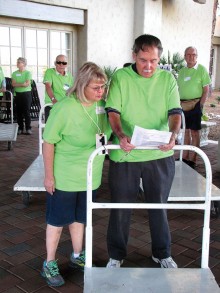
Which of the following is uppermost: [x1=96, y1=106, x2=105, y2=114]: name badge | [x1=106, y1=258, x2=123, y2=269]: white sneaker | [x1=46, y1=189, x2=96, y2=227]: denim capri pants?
[x1=96, y1=106, x2=105, y2=114]: name badge

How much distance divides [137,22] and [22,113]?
232 inches

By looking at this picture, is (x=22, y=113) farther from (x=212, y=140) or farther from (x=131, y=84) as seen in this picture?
(x=131, y=84)

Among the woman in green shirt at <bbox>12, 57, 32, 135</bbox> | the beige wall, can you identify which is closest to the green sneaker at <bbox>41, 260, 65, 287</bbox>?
the woman in green shirt at <bbox>12, 57, 32, 135</bbox>

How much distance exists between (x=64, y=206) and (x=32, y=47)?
921 centimetres

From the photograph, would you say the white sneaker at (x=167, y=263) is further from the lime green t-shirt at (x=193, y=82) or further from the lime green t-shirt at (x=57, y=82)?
the lime green t-shirt at (x=57, y=82)

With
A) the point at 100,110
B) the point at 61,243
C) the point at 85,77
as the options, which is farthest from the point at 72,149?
the point at 61,243

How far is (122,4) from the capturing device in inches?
485

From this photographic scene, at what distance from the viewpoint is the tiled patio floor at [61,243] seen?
9.55 feet

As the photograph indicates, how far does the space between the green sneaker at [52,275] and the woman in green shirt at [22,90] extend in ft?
20.9

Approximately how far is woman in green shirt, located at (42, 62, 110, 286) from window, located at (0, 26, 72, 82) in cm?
860

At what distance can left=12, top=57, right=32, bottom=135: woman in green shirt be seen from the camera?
8773mm

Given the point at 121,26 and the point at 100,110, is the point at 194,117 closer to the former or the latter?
the point at 100,110

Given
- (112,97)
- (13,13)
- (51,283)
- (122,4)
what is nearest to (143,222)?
(51,283)

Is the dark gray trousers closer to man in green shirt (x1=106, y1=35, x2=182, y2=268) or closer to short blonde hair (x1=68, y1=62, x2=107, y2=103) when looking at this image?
man in green shirt (x1=106, y1=35, x2=182, y2=268)
